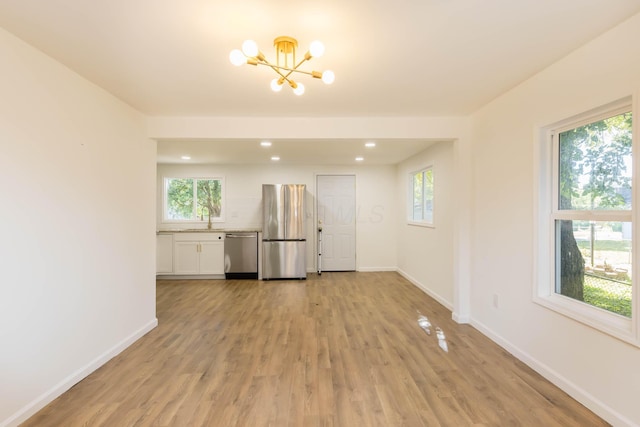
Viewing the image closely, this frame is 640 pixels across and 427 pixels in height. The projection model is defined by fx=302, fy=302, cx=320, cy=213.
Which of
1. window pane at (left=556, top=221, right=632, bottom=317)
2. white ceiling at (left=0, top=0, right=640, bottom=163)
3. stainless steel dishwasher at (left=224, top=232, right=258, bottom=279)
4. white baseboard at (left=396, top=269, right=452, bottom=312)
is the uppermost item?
white ceiling at (left=0, top=0, right=640, bottom=163)

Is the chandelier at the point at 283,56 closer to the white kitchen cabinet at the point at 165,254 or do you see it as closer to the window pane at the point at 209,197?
the window pane at the point at 209,197

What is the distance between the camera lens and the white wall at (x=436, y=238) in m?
3.98

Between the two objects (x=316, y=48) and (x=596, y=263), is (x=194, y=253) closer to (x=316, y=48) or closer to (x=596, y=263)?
(x=316, y=48)

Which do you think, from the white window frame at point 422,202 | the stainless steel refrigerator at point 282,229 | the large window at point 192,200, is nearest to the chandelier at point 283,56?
the white window frame at point 422,202

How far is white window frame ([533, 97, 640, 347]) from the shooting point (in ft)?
6.05

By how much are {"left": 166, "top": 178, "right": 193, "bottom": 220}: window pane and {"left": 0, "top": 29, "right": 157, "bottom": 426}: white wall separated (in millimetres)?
3222

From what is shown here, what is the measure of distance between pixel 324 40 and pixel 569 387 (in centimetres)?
280

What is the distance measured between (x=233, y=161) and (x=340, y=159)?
2073 millimetres

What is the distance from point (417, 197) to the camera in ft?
17.6

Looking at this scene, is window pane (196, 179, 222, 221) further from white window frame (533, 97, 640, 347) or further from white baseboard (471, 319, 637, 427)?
white window frame (533, 97, 640, 347)

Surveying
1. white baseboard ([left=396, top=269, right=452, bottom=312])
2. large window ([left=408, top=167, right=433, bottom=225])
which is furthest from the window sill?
large window ([left=408, top=167, right=433, bottom=225])

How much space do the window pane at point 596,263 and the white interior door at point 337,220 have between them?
4170 mm

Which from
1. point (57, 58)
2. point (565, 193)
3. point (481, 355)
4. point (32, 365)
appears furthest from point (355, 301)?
point (57, 58)

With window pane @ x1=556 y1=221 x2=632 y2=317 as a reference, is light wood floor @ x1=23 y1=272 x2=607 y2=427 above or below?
below
